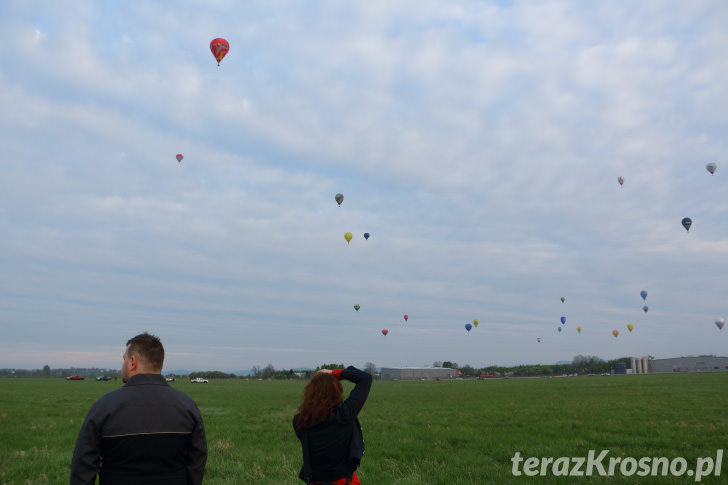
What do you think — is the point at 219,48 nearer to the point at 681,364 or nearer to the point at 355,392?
the point at 355,392

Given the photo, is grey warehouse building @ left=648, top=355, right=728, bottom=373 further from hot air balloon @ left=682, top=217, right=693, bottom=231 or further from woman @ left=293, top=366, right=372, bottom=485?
woman @ left=293, top=366, right=372, bottom=485

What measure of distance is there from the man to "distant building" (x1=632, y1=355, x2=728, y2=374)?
202905 mm

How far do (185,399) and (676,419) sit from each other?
2333 centimetres

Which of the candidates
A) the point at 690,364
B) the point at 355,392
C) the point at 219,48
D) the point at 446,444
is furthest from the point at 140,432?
the point at 690,364

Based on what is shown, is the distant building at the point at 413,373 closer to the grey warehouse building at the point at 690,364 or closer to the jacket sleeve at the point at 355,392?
the grey warehouse building at the point at 690,364

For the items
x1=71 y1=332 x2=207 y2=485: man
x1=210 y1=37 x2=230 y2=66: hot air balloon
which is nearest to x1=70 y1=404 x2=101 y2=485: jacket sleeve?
x1=71 y1=332 x2=207 y2=485: man

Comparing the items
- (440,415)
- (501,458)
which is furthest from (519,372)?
(501,458)

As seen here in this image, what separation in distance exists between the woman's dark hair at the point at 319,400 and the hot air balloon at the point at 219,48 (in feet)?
125

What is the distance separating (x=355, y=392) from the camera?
5.79 meters

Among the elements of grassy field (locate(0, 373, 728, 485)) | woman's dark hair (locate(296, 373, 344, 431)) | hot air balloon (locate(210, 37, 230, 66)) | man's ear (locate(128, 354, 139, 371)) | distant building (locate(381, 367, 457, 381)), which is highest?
hot air balloon (locate(210, 37, 230, 66))

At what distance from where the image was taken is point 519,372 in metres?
196

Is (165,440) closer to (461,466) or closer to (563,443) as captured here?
(461,466)

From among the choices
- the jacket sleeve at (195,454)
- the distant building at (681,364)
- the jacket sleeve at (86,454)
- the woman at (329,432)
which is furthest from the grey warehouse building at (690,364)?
the jacket sleeve at (86,454)

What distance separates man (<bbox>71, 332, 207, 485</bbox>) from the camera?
4547mm
